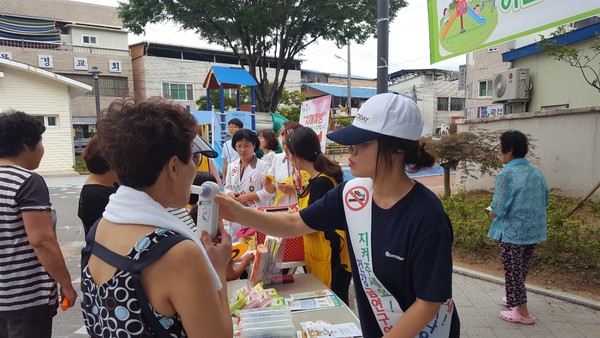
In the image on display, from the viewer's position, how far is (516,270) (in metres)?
3.49

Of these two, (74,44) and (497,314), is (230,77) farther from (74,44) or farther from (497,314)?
(74,44)

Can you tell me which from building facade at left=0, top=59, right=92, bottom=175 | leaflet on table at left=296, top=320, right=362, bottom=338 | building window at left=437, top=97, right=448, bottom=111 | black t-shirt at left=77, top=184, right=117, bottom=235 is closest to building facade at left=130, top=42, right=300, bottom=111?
building facade at left=0, top=59, right=92, bottom=175

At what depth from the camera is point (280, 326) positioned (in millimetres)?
1842

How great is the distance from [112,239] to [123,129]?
1.00 feet

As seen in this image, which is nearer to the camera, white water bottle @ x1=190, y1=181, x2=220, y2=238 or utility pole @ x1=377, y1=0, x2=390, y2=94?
white water bottle @ x1=190, y1=181, x2=220, y2=238

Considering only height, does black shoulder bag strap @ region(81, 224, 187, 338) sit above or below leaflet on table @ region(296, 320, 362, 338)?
above

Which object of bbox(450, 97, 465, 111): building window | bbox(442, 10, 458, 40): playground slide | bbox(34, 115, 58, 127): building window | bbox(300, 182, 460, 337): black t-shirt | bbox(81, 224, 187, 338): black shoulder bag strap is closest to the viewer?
bbox(81, 224, 187, 338): black shoulder bag strap

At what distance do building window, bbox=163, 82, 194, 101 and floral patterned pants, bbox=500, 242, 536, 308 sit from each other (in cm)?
2885

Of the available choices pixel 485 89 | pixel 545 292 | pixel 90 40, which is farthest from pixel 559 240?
pixel 90 40

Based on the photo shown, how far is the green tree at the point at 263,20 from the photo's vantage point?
14047mm

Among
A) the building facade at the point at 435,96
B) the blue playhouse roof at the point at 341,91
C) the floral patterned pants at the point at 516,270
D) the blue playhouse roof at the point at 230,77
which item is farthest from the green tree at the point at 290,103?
the floral patterned pants at the point at 516,270

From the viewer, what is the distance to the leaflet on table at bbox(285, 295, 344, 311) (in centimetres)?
218

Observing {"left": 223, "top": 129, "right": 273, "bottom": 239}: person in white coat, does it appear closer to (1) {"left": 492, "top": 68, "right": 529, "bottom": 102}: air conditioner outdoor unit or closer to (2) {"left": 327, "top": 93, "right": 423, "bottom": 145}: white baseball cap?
(2) {"left": 327, "top": 93, "right": 423, "bottom": 145}: white baseball cap

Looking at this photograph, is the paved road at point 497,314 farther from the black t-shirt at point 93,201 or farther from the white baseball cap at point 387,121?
the white baseball cap at point 387,121
